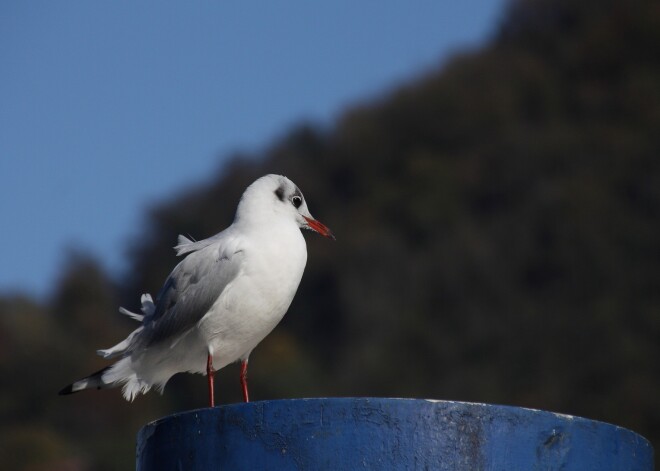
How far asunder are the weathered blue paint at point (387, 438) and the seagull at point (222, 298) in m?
1.92

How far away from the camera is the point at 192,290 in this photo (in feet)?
19.9

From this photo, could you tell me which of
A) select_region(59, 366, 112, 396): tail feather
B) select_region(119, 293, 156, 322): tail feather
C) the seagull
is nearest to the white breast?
the seagull

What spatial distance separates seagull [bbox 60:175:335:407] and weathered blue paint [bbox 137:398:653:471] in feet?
6.30

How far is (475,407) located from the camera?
3.96m

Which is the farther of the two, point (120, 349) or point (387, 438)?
point (120, 349)

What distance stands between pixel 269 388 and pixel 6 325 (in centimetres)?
633

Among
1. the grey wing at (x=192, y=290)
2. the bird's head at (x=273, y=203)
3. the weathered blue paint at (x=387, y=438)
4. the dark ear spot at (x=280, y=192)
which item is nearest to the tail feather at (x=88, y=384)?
the grey wing at (x=192, y=290)

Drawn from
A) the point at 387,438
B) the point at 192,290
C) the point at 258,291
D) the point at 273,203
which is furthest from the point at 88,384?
the point at 387,438

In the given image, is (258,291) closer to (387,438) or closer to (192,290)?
(192,290)

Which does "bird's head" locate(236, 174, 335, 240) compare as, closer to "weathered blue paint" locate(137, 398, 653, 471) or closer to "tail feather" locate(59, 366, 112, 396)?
"tail feather" locate(59, 366, 112, 396)

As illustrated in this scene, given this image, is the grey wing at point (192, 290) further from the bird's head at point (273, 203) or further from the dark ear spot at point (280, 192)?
the dark ear spot at point (280, 192)

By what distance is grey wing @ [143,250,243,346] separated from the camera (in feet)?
19.7

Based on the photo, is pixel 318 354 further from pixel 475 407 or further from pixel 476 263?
pixel 475 407

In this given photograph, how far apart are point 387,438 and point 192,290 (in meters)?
2.32
